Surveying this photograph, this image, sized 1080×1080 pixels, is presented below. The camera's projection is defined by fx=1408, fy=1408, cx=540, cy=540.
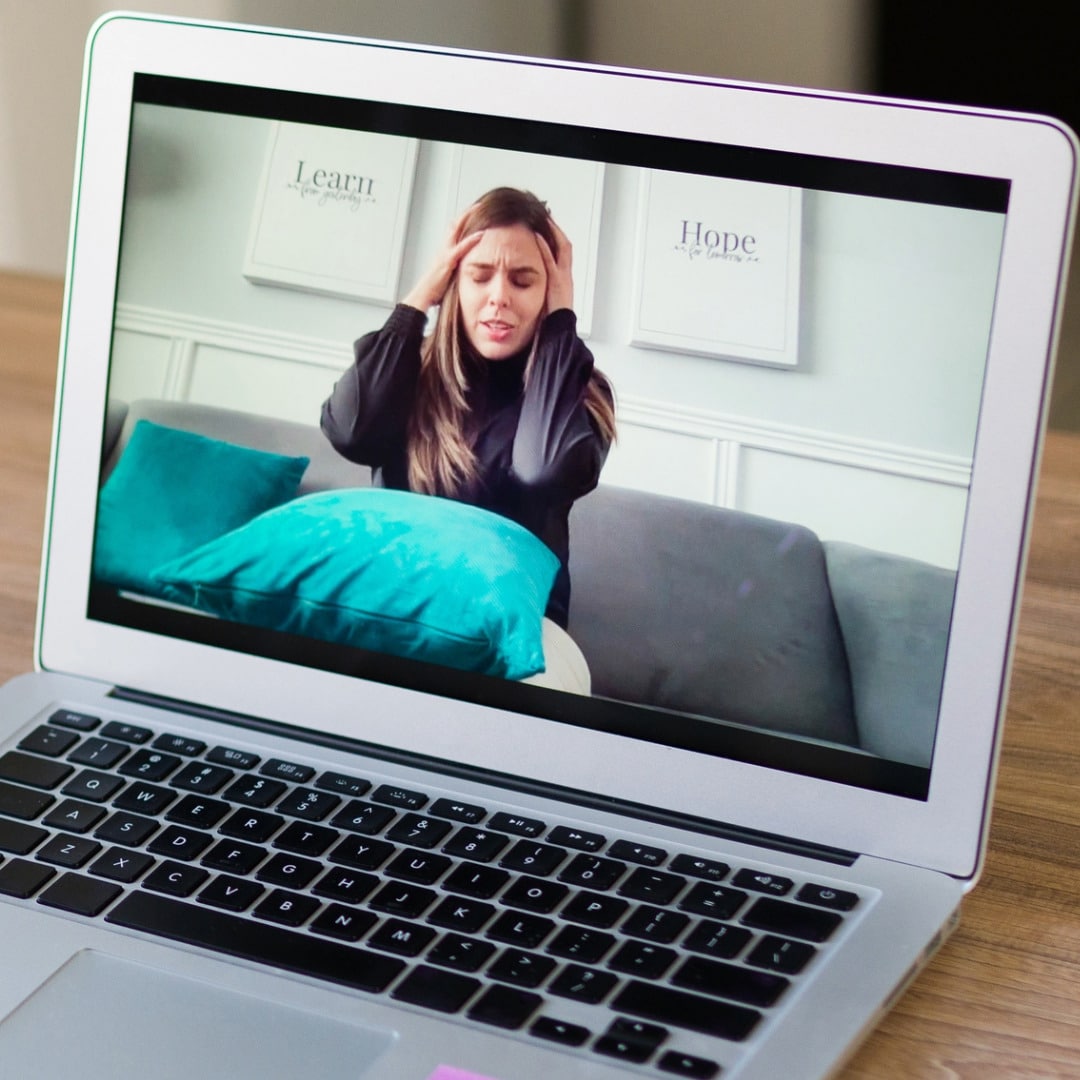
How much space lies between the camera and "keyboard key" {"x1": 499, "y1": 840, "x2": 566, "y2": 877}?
56 cm

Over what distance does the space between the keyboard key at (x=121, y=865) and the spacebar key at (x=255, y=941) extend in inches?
0.5

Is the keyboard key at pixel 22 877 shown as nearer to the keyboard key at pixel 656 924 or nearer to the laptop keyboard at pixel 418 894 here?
the laptop keyboard at pixel 418 894

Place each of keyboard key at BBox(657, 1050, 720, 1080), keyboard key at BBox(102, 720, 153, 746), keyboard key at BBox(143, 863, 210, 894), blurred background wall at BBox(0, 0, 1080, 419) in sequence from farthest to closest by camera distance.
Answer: blurred background wall at BBox(0, 0, 1080, 419), keyboard key at BBox(102, 720, 153, 746), keyboard key at BBox(143, 863, 210, 894), keyboard key at BBox(657, 1050, 720, 1080)

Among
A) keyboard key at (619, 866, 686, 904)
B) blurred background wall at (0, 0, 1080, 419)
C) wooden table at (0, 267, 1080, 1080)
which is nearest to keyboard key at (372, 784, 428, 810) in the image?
keyboard key at (619, 866, 686, 904)

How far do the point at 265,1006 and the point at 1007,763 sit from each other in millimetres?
379

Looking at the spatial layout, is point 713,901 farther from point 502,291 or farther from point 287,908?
point 502,291

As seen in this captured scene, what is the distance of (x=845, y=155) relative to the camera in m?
0.57

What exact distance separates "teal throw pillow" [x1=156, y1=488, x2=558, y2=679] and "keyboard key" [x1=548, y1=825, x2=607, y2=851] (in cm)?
8

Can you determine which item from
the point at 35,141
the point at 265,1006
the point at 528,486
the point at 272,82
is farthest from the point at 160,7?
the point at 265,1006

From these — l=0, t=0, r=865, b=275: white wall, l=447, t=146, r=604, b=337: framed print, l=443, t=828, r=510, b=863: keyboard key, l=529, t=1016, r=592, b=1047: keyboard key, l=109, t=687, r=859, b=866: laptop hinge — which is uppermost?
l=0, t=0, r=865, b=275: white wall

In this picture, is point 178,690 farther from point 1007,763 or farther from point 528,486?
point 1007,763

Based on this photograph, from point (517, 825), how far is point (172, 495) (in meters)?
0.24

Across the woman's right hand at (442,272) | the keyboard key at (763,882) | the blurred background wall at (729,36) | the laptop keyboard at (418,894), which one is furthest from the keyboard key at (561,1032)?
the blurred background wall at (729,36)

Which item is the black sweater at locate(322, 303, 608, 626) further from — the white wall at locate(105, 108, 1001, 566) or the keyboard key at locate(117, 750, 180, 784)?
the keyboard key at locate(117, 750, 180, 784)
